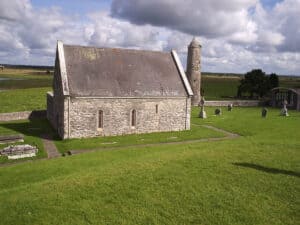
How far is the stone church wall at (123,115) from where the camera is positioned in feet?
93.3

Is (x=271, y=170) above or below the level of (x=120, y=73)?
below

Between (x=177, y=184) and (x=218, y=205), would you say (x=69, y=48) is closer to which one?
(x=177, y=184)

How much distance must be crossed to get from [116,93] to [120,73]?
270 cm

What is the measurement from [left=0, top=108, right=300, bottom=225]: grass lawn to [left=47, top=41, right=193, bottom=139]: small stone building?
902 cm

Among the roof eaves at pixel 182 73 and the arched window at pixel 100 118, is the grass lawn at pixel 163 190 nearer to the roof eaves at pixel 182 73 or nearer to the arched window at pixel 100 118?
the arched window at pixel 100 118

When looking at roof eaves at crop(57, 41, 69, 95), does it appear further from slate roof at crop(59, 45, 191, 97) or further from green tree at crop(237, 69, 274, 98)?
green tree at crop(237, 69, 274, 98)

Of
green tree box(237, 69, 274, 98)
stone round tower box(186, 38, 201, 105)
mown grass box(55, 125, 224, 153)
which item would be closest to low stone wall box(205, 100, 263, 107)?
stone round tower box(186, 38, 201, 105)

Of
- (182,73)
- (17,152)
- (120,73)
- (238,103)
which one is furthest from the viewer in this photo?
(238,103)

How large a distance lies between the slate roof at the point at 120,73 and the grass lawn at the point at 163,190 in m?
10.8

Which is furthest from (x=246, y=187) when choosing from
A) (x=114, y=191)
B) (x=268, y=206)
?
(x=114, y=191)

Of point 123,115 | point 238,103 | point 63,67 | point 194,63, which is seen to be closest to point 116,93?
point 123,115

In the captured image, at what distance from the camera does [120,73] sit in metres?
31.7

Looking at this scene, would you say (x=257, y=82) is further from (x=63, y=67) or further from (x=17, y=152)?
(x=17, y=152)

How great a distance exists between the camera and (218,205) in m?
12.6
